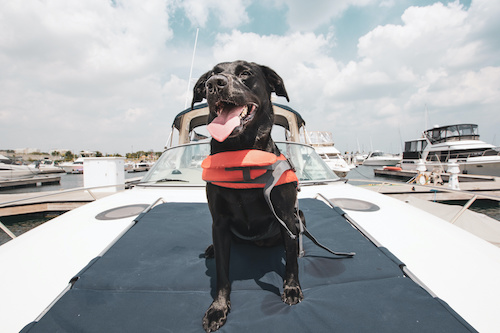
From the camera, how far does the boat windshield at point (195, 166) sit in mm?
3462

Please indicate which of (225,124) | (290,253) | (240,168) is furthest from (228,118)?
(290,253)

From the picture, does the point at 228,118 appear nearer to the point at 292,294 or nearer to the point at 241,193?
the point at 241,193

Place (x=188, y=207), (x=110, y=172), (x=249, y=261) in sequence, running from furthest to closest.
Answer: (x=110, y=172), (x=188, y=207), (x=249, y=261)

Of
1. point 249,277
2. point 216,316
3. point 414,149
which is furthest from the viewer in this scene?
point 414,149

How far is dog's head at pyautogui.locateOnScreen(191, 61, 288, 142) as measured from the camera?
1.33 meters

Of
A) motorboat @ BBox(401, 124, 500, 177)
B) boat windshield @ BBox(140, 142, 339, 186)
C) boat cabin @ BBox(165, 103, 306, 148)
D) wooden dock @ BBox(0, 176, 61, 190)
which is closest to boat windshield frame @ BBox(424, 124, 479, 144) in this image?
motorboat @ BBox(401, 124, 500, 177)

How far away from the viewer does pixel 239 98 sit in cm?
136

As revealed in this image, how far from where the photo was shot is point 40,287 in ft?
4.43

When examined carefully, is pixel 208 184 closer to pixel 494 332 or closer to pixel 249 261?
pixel 249 261

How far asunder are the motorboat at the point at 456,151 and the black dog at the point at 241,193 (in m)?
19.9

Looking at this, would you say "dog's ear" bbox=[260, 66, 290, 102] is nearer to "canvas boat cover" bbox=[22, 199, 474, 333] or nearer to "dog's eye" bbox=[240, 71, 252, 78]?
"dog's eye" bbox=[240, 71, 252, 78]

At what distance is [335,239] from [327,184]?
4.85 feet

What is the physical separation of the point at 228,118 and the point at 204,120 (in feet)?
15.3

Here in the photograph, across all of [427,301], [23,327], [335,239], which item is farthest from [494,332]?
[23,327]
